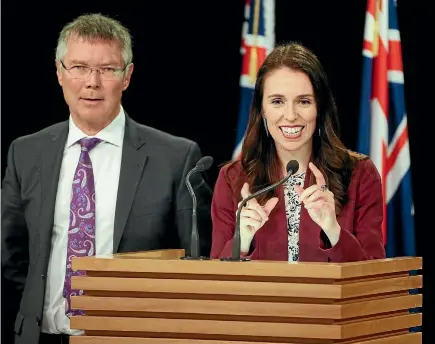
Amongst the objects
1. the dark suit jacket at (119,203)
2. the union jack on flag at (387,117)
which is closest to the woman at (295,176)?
the dark suit jacket at (119,203)

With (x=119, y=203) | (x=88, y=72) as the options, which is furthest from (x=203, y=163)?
(x=88, y=72)

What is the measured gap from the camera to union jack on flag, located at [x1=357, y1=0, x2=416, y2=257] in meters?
5.33

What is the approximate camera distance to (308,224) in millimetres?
3631

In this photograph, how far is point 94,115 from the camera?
14.0ft

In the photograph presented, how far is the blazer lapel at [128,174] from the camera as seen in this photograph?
163 inches

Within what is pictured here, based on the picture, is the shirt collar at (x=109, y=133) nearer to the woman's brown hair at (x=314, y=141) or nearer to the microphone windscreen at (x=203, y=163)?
the woman's brown hair at (x=314, y=141)

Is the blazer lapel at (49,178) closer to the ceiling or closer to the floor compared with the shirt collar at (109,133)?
closer to the floor

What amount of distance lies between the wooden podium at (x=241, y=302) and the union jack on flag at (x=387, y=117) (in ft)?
6.65

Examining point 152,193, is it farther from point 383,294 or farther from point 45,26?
point 45,26

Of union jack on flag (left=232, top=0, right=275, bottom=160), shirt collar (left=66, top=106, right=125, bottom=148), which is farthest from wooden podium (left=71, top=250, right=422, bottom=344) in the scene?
union jack on flag (left=232, top=0, right=275, bottom=160)

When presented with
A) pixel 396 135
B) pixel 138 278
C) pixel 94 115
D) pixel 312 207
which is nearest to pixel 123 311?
pixel 138 278

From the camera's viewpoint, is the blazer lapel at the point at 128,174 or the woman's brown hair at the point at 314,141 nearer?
the woman's brown hair at the point at 314,141

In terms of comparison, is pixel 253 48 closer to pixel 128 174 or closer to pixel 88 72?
pixel 88 72

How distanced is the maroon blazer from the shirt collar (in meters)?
0.65
